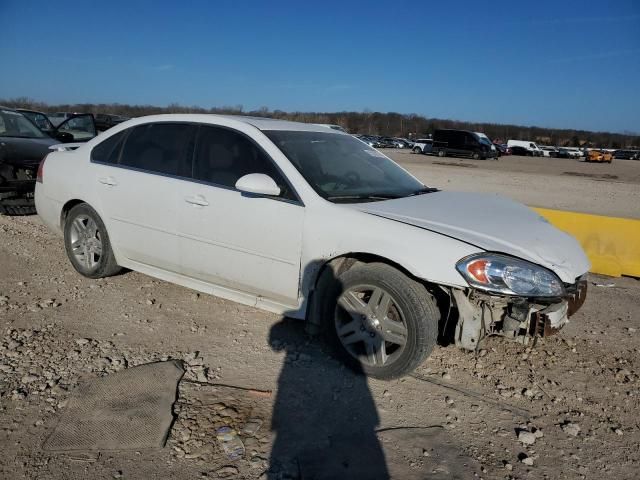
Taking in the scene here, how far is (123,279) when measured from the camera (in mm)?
4922

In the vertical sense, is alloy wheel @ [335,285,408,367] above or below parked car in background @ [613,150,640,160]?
below

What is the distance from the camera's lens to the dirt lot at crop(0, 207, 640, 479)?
8.05ft

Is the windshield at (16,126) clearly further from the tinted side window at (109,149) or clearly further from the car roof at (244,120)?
the car roof at (244,120)

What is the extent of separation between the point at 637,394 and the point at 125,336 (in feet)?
11.5

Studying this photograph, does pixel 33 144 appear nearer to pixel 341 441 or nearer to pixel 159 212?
pixel 159 212

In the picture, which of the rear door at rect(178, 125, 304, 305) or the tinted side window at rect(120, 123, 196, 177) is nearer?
the rear door at rect(178, 125, 304, 305)

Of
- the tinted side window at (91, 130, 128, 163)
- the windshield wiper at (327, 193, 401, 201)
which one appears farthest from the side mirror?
the tinted side window at (91, 130, 128, 163)

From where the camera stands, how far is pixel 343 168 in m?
3.97

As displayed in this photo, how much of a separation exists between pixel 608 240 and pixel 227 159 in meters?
4.50

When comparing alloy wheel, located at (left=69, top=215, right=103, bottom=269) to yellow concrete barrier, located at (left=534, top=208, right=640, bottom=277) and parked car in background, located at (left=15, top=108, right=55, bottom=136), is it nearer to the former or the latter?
yellow concrete barrier, located at (left=534, top=208, right=640, bottom=277)

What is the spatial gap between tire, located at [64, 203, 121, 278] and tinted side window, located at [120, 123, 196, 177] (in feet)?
2.12

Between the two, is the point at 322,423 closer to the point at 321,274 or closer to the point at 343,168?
the point at 321,274

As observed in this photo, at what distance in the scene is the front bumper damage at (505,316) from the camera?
2.97m

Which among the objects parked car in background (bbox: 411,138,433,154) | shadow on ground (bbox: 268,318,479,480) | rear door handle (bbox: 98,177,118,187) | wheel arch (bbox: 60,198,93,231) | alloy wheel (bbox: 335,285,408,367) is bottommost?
shadow on ground (bbox: 268,318,479,480)
